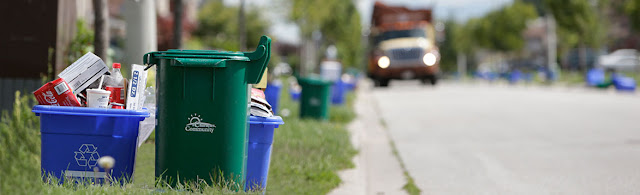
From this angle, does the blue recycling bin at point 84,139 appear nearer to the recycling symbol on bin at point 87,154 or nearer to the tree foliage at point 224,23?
the recycling symbol on bin at point 87,154

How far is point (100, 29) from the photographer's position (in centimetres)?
873

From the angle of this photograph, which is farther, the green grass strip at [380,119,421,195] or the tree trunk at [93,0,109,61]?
the tree trunk at [93,0,109,61]

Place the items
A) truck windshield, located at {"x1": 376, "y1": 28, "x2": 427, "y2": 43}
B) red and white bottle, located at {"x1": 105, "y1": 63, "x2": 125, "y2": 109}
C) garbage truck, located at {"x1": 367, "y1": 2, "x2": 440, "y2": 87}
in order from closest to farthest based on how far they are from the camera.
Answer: red and white bottle, located at {"x1": 105, "y1": 63, "x2": 125, "y2": 109}, garbage truck, located at {"x1": 367, "y1": 2, "x2": 440, "y2": 87}, truck windshield, located at {"x1": 376, "y1": 28, "x2": 427, "y2": 43}

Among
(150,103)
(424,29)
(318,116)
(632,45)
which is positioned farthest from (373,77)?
(632,45)

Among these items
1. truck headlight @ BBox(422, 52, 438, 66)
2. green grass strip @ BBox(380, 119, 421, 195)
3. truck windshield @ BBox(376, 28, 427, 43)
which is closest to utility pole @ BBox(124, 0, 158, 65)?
green grass strip @ BBox(380, 119, 421, 195)

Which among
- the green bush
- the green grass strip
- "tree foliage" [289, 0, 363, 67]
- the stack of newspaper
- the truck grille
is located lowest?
the green grass strip

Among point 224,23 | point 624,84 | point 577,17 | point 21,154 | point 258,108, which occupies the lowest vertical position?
point 21,154

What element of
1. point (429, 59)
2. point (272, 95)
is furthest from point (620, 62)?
point (272, 95)

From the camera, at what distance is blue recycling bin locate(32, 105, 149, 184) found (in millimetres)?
4781

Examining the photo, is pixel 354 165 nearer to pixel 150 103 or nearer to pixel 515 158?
pixel 515 158

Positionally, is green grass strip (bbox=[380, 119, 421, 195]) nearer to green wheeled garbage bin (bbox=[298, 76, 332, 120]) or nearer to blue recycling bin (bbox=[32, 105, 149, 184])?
green wheeled garbage bin (bbox=[298, 76, 332, 120])

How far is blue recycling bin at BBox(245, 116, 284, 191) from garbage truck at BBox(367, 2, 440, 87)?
990 inches

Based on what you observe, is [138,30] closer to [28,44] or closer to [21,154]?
[28,44]

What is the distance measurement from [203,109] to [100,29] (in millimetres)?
4599
